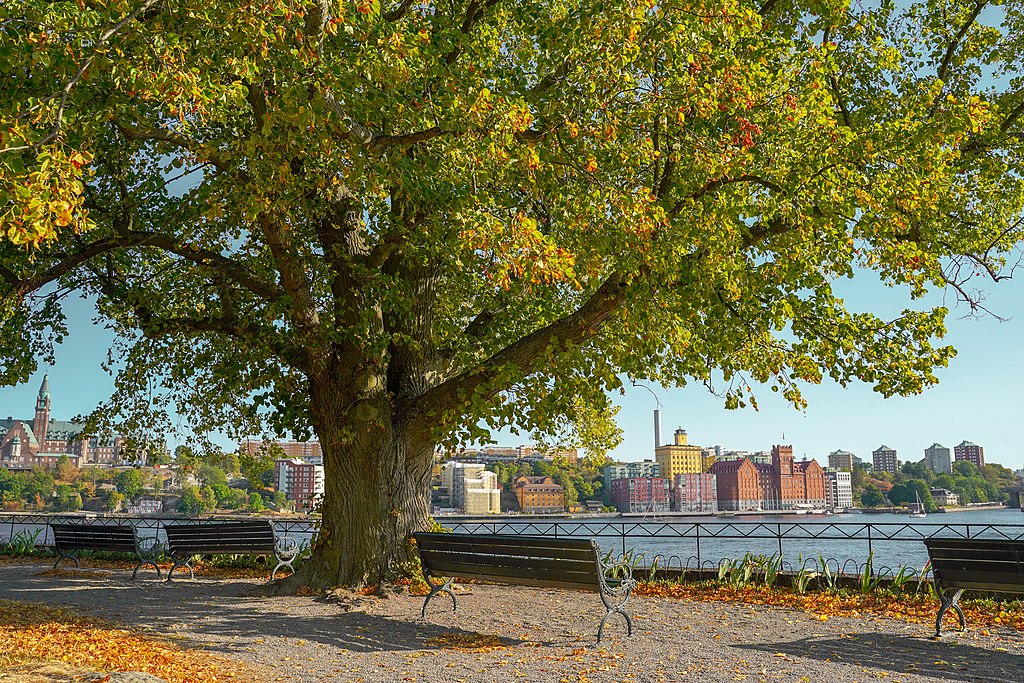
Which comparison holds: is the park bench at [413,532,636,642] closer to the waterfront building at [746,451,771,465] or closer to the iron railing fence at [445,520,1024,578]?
the iron railing fence at [445,520,1024,578]

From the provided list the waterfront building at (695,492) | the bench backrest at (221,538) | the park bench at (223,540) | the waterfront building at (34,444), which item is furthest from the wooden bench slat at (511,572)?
the waterfront building at (34,444)

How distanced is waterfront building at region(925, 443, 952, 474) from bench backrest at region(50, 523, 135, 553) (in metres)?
173

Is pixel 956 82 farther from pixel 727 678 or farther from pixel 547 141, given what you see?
pixel 727 678

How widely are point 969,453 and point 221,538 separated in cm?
17852

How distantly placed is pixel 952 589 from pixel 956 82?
7.86 metres

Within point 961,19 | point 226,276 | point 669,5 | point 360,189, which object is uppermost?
point 961,19

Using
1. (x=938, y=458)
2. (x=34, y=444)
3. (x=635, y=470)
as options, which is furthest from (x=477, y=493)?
(x=34, y=444)

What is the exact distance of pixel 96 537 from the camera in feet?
43.1

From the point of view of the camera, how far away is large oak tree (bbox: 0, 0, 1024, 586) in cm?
752

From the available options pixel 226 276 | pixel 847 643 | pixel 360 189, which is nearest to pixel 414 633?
pixel 847 643

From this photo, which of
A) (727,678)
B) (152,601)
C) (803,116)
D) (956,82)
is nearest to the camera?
(727,678)

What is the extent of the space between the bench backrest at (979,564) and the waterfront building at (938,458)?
172 metres

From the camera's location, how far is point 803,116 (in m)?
8.83

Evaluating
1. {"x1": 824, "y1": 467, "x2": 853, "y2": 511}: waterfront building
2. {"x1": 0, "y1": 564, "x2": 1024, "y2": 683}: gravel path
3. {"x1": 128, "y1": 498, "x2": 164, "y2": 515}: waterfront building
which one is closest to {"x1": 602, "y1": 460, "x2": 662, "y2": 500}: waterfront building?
{"x1": 824, "y1": 467, "x2": 853, "y2": 511}: waterfront building
